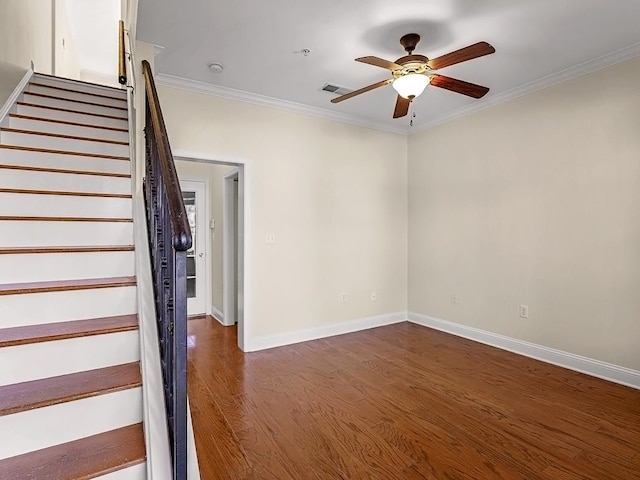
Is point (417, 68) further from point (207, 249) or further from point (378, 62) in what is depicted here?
point (207, 249)

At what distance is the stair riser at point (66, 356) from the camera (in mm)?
1455

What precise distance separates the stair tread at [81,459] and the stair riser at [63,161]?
1809 mm

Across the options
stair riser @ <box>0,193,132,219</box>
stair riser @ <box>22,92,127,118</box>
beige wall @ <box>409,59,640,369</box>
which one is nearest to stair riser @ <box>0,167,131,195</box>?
stair riser @ <box>0,193,132,219</box>

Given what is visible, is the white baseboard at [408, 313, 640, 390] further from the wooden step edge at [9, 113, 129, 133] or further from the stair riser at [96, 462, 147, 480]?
the wooden step edge at [9, 113, 129, 133]

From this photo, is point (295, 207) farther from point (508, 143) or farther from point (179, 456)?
point (179, 456)

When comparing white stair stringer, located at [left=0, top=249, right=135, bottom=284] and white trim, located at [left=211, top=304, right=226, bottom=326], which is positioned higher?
white stair stringer, located at [left=0, top=249, right=135, bottom=284]

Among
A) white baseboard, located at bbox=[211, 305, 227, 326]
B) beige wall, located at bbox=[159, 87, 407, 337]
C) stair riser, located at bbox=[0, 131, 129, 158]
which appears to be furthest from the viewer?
white baseboard, located at bbox=[211, 305, 227, 326]

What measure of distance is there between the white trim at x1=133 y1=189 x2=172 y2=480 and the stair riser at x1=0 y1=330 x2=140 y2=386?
0.11 meters

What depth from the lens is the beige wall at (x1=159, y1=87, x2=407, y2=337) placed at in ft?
12.0

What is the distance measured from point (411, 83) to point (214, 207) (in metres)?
3.57

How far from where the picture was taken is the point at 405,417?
2.43 meters

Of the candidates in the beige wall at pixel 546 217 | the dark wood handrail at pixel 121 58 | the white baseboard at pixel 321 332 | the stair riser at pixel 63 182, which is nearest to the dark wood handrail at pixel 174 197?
the stair riser at pixel 63 182

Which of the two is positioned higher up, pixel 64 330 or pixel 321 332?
pixel 64 330

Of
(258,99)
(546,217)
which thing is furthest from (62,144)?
(546,217)
